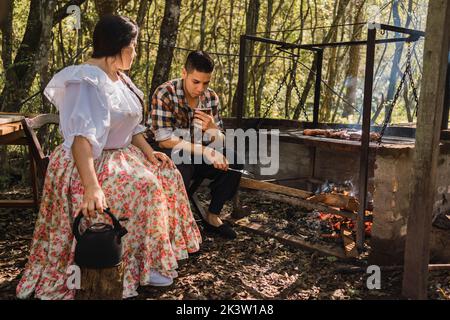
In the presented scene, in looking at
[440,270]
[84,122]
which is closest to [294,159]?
[440,270]

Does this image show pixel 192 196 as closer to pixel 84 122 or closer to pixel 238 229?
pixel 238 229

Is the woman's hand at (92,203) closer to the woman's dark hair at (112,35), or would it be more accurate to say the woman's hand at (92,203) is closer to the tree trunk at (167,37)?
the woman's dark hair at (112,35)

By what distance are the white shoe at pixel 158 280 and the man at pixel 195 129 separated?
1.09 metres

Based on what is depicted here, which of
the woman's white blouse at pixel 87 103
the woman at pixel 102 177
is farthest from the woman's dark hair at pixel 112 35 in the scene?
the woman's white blouse at pixel 87 103

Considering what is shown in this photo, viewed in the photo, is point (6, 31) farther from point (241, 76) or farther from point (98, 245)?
point (98, 245)

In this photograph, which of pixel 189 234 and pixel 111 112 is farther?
pixel 189 234

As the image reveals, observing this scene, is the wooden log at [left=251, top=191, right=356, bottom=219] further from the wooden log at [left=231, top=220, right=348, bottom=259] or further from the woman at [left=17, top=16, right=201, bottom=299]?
the woman at [left=17, top=16, right=201, bottom=299]

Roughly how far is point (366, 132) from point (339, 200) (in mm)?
816

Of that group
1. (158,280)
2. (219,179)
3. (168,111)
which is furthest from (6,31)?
(158,280)

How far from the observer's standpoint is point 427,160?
2.88 m

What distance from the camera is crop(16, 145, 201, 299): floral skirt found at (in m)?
2.75

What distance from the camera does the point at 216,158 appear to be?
3.94m

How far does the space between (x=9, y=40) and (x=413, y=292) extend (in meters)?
5.92
